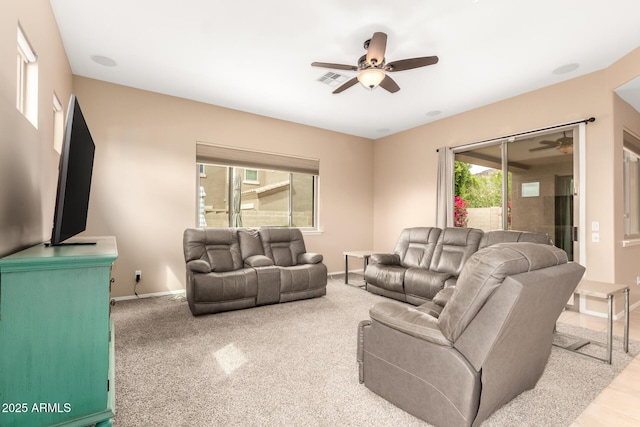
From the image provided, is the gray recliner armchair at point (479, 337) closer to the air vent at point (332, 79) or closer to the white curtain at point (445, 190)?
the air vent at point (332, 79)

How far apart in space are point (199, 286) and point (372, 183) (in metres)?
4.44

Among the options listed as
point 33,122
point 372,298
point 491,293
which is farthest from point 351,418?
point 33,122

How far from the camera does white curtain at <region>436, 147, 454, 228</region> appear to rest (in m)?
5.17

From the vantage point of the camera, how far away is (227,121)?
502cm

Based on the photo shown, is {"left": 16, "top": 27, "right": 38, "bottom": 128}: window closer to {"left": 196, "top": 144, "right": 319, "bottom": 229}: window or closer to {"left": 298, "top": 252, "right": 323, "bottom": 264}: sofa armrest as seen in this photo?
{"left": 196, "top": 144, "right": 319, "bottom": 229}: window

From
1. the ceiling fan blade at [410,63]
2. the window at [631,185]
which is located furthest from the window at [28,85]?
the window at [631,185]

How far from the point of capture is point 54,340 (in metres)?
1.22

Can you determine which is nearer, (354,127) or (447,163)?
(447,163)

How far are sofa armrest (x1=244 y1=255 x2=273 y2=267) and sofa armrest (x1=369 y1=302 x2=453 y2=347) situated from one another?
99.1 inches

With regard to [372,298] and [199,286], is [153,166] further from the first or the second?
[372,298]

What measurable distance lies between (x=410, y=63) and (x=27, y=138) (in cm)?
305

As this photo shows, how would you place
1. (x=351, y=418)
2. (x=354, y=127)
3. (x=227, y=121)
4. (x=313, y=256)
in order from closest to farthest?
(x=351, y=418), (x=313, y=256), (x=227, y=121), (x=354, y=127)

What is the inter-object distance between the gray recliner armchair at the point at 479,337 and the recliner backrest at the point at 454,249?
2201 millimetres

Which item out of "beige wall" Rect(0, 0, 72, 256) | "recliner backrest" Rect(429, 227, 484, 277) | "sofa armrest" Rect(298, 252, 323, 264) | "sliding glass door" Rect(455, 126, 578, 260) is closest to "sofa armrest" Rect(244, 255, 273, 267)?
"sofa armrest" Rect(298, 252, 323, 264)
